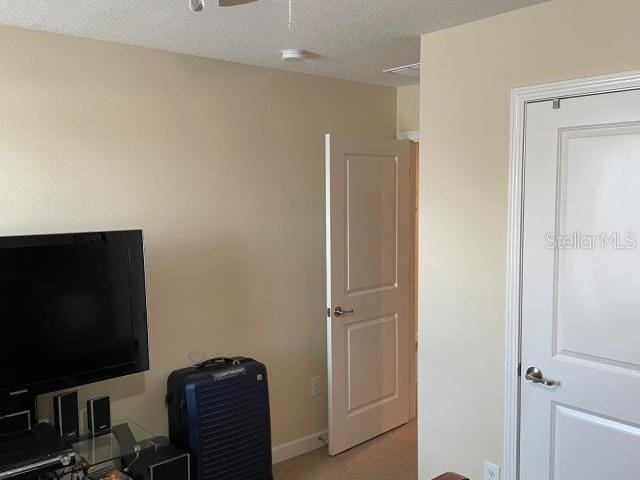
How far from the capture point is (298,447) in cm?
374

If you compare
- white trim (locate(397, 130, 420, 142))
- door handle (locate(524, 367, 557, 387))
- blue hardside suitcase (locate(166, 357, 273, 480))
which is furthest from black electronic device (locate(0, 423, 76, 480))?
white trim (locate(397, 130, 420, 142))

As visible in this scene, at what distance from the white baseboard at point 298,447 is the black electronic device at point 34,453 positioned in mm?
1528

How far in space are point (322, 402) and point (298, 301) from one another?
2.40ft


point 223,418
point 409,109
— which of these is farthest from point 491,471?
point 409,109

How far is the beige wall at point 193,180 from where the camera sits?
2666 mm

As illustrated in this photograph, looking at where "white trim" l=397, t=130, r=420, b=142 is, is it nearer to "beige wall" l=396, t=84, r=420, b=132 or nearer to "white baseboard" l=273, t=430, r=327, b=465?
"beige wall" l=396, t=84, r=420, b=132

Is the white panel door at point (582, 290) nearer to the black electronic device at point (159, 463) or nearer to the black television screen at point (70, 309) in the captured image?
the black electronic device at point (159, 463)

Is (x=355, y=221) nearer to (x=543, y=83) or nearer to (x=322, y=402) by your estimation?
(x=322, y=402)

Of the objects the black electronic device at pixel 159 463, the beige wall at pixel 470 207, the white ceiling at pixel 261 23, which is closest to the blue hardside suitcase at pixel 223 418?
the black electronic device at pixel 159 463

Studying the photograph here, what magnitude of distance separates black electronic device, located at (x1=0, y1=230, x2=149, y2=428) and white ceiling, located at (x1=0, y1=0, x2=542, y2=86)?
0.92 m

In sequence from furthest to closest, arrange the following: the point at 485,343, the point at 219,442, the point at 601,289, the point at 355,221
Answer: the point at 355,221 → the point at 219,442 → the point at 485,343 → the point at 601,289

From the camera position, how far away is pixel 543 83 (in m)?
2.35

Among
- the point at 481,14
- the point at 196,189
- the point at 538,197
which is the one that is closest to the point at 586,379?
the point at 538,197

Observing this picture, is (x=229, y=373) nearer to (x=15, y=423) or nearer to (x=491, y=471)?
(x=15, y=423)
